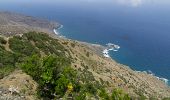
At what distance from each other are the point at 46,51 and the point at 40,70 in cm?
4006

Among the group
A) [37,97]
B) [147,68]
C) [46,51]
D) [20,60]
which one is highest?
[147,68]

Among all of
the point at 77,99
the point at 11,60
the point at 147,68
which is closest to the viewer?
the point at 77,99

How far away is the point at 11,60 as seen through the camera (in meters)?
51.7

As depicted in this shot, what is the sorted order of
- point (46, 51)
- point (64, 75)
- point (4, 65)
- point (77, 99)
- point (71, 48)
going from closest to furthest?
point (77, 99) < point (64, 75) < point (4, 65) < point (46, 51) < point (71, 48)

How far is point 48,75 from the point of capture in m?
29.9

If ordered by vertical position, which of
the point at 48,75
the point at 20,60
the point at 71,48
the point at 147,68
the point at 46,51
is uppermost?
the point at 147,68

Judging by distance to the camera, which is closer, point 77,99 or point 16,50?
point 77,99

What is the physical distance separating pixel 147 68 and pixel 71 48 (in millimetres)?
101845

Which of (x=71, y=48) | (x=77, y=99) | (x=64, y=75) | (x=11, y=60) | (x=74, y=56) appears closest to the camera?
(x=77, y=99)

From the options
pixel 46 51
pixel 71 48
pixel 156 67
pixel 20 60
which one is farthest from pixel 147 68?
pixel 20 60

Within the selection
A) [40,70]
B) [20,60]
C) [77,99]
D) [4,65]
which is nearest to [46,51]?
[20,60]

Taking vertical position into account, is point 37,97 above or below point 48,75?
below

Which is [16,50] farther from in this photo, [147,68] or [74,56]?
Answer: [147,68]

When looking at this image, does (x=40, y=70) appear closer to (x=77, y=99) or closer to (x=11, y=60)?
(x=77, y=99)
